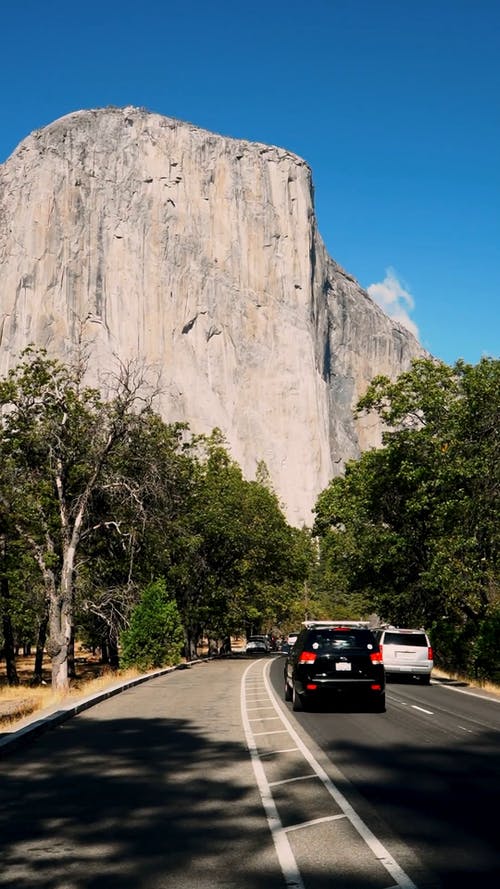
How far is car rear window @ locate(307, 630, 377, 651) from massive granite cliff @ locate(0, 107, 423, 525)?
117 metres

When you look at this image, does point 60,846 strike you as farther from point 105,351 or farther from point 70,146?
point 70,146

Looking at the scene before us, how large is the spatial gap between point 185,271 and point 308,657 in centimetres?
13592

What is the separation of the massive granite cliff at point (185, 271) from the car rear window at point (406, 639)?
109m

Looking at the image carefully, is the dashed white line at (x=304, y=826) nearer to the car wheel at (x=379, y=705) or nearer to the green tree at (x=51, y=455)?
the car wheel at (x=379, y=705)

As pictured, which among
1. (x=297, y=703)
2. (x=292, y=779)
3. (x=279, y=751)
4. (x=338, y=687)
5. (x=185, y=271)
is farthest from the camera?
(x=185, y=271)

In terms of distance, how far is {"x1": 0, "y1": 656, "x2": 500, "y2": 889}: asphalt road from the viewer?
20.3ft

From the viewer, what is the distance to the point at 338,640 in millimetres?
18531

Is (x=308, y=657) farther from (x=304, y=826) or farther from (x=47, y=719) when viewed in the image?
(x=304, y=826)

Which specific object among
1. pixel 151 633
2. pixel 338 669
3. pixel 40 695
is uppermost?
pixel 151 633

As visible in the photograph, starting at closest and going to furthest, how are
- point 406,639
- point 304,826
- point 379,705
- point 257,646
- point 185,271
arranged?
1. point 304,826
2. point 379,705
3. point 406,639
4. point 257,646
5. point 185,271

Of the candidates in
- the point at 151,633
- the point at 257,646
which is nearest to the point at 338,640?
the point at 151,633

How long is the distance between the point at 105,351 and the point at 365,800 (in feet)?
434

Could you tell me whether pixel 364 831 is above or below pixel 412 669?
below

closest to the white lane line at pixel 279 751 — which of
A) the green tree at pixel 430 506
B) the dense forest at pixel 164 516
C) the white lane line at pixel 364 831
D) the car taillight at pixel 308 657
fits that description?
the white lane line at pixel 364 831
